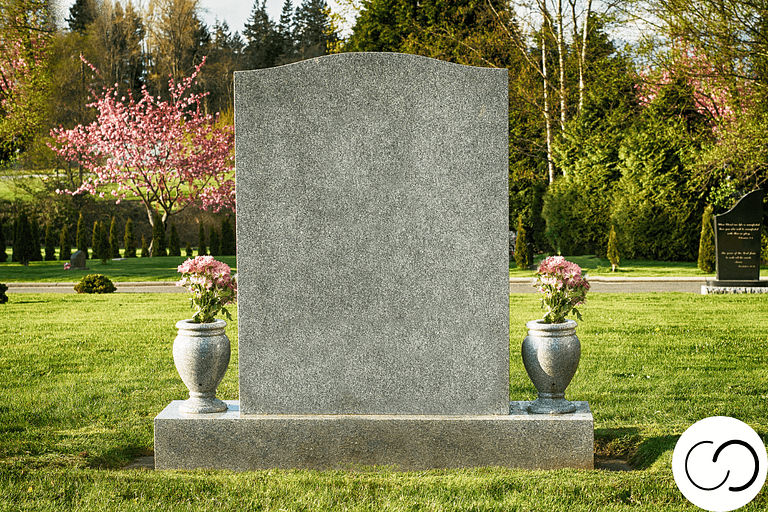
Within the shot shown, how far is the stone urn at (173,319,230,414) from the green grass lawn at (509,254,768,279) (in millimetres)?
16370

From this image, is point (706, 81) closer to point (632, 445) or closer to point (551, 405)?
point (632, 445)

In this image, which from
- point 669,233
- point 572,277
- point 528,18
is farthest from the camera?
point 528,18

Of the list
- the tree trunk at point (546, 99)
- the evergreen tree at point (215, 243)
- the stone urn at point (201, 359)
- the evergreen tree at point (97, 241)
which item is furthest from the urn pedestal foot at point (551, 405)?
the evergreen tree at point (215, 243)

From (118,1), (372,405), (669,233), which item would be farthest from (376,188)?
(118,1)

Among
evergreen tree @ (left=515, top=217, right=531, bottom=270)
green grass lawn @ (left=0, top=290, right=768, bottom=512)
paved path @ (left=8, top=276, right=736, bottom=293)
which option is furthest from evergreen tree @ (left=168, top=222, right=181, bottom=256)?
green grass lawn @ (left=0, top=290, right=768, bottom=512)

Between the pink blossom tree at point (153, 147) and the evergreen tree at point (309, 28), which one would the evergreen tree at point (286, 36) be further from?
the pink blossom tree at point (153, 147)

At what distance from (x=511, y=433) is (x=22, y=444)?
374cm

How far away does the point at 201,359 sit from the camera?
5020 millimetres

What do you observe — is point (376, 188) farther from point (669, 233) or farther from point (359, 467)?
point (669, 233)

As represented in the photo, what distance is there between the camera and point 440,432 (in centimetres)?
489

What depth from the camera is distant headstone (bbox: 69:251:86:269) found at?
81.1 ft

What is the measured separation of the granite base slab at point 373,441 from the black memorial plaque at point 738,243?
525 inches

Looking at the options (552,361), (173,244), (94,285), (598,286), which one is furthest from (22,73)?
(552,361)

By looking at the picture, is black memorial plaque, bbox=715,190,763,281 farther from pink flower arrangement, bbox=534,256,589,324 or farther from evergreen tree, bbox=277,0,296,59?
evergreen tree, bbox=277,0,296,59
